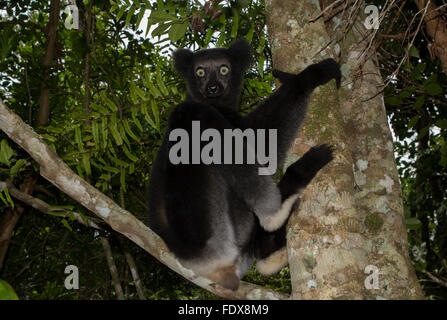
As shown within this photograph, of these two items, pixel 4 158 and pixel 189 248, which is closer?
pixel 4 158

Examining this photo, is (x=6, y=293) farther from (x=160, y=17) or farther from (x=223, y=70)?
(x=223, y=70)

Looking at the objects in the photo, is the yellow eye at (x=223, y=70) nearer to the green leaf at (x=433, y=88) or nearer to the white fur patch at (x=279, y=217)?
the white fur patch at (x=279, y=217)

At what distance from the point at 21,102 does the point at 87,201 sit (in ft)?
14.3

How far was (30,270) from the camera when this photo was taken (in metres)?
6.35

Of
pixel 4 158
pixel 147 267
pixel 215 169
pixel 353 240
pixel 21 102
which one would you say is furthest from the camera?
pixel 147 267

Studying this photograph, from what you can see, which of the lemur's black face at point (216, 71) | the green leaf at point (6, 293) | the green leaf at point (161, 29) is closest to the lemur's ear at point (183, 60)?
the lemur's black face at point (216, 71)

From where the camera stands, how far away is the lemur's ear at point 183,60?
3.94 meters

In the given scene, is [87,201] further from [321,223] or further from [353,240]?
[353,240]

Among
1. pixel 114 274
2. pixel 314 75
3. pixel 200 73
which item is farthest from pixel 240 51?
pixel 114 274

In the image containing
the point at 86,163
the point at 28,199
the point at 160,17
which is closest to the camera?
the point at 160,17

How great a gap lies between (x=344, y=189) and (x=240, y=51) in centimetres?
205

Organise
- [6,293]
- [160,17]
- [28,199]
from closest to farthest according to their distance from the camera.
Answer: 1. [6,293]
2. [160,17]
3. [28,199]

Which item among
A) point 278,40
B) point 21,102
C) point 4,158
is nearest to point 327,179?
point 278,40

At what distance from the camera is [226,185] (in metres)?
3.34
